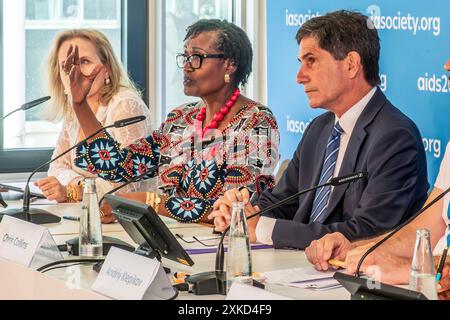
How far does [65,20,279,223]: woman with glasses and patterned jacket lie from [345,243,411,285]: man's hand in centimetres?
104

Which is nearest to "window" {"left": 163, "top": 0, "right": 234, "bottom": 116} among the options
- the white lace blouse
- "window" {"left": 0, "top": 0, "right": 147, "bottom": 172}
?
"window" {"left": 0, "top": 0, "right": 147, "bottom": 172}

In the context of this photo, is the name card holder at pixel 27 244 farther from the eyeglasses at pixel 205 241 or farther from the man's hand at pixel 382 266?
the man's hand at pixel 382 266

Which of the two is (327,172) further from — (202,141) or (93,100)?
(93,100)

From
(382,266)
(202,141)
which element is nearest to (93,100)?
(202,141)

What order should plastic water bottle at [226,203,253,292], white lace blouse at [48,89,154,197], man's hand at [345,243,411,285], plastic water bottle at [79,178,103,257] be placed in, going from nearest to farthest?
1. plastic water bottle at [226,203,253,292]
2. man's hand at [345,243,411,285]
3. plastic water bottle at [79,178,103,257]
4. white lace blouse at [48,89,154,197]

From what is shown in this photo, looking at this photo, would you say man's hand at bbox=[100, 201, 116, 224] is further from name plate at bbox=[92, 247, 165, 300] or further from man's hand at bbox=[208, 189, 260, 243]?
name plate at bbox=[92, 247, 165, 300]

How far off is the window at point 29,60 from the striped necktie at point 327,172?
2154 mm

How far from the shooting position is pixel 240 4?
5.32 metres

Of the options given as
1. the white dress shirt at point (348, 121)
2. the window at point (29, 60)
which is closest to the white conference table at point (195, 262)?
the white dress shirt at point (348, 121)

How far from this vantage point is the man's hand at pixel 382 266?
2.34 meters

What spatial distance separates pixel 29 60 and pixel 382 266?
3.09m

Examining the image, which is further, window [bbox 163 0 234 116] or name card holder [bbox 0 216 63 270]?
window [bbox 163 0 234 116]

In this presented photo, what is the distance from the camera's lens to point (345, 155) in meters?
3.08

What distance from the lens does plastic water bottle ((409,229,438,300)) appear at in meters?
1.87
